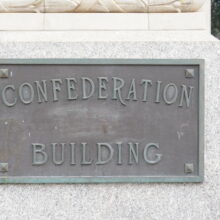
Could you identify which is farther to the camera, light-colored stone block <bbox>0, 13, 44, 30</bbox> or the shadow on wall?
the shadow on wall

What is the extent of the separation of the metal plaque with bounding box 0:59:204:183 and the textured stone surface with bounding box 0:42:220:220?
2.8 inches

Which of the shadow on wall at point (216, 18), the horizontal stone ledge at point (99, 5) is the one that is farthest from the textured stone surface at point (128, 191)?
the shadow on wall at point (216, 18)

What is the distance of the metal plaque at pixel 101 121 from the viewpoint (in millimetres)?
4277

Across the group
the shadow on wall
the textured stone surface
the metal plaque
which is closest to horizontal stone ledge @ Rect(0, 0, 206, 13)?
the textured stone surface

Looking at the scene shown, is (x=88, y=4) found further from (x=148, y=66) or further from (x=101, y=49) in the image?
(x=148, y=66)

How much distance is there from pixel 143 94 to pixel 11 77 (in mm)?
1112

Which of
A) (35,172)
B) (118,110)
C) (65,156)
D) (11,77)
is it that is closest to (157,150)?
(118,110)

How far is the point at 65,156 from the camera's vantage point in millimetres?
4293

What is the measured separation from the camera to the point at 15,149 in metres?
4.28

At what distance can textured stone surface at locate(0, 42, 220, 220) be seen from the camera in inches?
168

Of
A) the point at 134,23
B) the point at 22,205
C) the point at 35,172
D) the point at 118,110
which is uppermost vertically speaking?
the point at 134,23

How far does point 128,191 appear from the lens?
4.32 meters

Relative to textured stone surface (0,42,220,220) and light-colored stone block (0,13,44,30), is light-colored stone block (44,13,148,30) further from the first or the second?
textured stone surface (0,42,220,220)

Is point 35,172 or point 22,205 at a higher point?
point 35,172
